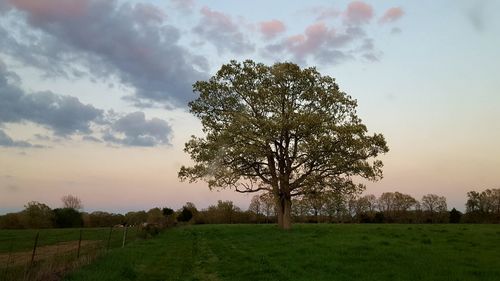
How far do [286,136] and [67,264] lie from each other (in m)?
24.6

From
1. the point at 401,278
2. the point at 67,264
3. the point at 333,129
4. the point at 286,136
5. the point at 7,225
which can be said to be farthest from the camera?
the point at 7,225

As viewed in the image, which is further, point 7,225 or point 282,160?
point 7,225

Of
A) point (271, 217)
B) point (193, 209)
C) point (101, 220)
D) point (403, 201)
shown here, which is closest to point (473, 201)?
point (403, 201)

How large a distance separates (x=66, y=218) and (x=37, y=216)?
8087 millimetres

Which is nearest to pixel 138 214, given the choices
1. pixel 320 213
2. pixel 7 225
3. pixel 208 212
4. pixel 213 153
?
pixel 208 212

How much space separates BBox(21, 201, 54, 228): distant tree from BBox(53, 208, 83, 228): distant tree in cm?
146

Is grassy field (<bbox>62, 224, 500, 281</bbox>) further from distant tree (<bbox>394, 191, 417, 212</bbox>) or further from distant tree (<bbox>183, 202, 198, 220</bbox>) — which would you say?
distant tree (<bbox>394, 191, 417, 212</bbox>)

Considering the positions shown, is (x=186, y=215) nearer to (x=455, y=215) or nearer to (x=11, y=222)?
(x=11, y=222)

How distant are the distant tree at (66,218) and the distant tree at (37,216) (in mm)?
1465

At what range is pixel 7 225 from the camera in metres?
98.9

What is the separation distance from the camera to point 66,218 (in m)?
111

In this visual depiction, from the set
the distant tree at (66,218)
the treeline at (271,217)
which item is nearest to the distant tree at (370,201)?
the treeline at (271,217)

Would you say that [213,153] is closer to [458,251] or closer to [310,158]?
[310,158]

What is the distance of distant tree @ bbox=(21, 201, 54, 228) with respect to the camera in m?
101
